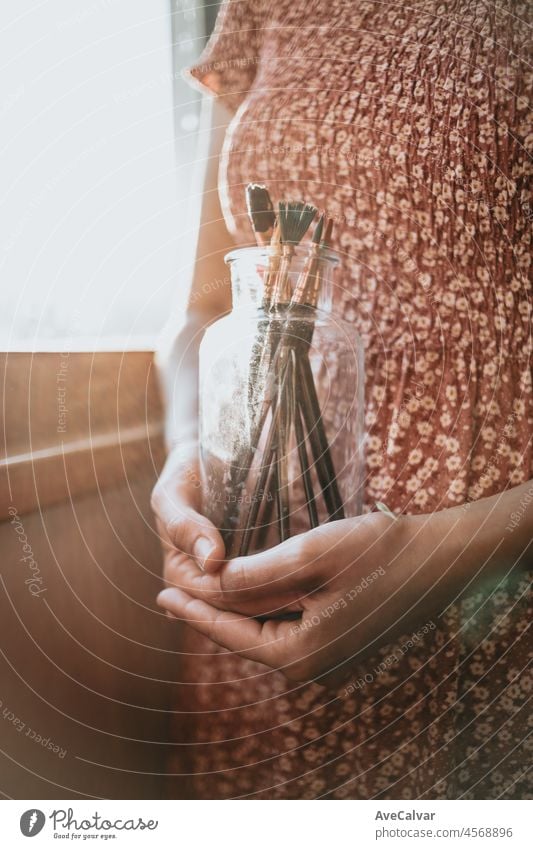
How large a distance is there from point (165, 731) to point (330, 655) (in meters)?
0.09

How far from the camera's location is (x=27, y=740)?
0.28m

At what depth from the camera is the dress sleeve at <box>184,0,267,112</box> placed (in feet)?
0.89

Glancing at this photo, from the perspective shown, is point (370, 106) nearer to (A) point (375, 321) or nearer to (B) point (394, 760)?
(A) point (375, 321)

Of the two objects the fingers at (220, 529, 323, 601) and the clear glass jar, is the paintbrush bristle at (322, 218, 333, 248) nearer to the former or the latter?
the clear glass jar

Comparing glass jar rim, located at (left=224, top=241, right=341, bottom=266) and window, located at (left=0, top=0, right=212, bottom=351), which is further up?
window, located at (left=0, top=0, right=212, bottom=351)

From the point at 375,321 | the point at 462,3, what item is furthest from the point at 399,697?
the point at 462,3

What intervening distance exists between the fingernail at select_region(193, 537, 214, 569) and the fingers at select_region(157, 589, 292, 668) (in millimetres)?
21

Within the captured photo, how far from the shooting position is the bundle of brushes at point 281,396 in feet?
0.83

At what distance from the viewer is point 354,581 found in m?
0.27

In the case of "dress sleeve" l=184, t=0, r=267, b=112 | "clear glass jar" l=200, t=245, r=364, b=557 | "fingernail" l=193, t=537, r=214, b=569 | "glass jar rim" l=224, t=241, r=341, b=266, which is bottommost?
"fingernail" l=193, t=537, r=214, b=569

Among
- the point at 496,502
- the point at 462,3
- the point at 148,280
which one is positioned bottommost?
the point at 496,502
